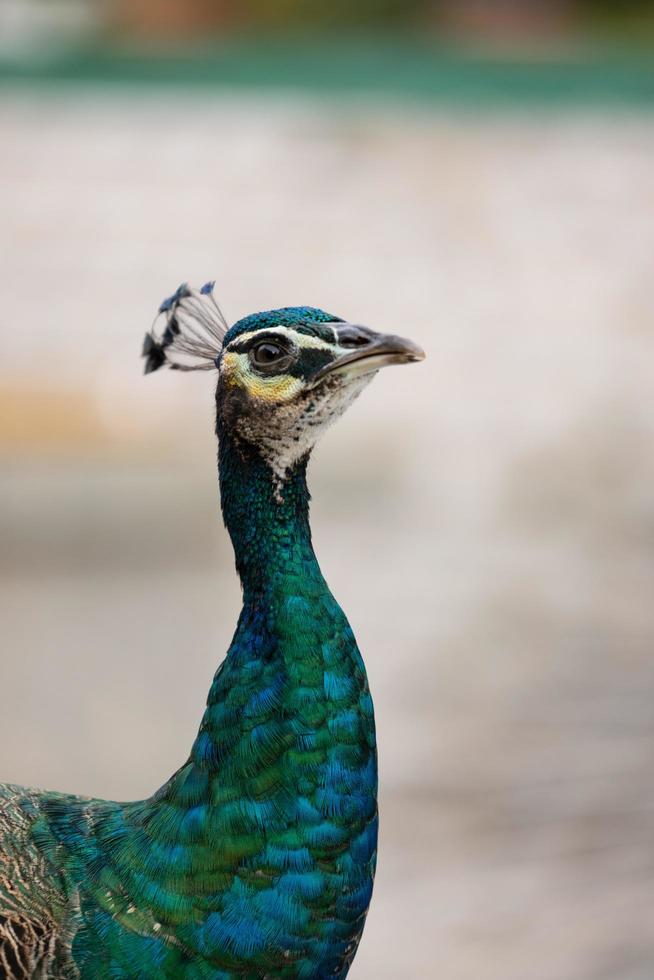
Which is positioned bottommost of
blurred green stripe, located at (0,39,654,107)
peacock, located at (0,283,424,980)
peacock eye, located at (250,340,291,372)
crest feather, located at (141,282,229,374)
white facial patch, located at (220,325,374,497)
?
peacock, located at (0,283,424,980)

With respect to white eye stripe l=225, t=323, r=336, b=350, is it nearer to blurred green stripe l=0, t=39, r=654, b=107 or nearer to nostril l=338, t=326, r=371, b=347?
nostril l=338, t=326, r=371, b=347

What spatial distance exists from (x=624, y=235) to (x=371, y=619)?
409 centimetres

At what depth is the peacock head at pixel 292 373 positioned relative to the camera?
5.38 ft

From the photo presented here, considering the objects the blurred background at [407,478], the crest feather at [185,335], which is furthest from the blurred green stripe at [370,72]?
the crest feather at [185,335]

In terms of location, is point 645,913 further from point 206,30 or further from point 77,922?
point 206,30

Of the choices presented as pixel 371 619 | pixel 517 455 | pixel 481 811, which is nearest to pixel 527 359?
pixel 517 455

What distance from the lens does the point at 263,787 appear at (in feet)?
5.41

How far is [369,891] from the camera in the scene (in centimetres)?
168

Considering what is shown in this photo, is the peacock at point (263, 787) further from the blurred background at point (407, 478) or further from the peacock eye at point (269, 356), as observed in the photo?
the blurred background at point (407, 478)

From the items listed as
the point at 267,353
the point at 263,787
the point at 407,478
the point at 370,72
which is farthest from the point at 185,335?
the point at 370,72

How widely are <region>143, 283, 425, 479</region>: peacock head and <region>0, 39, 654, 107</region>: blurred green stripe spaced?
435 inches

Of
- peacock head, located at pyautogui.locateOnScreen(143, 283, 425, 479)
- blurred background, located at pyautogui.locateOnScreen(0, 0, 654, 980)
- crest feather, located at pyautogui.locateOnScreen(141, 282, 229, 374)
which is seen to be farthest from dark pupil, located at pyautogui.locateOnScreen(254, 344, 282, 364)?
blurred background, located at pyautogui.locateOnScreen(0, 0, 654, 980)

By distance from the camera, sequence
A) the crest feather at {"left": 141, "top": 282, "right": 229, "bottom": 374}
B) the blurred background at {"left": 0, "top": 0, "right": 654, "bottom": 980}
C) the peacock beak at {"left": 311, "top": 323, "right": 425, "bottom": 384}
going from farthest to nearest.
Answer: the blurred background at {"left": 0, "top": 0, "right": 654, "bottom": 980}
the crest feather at {"left": 141, "top": 282, "right": 229, "bottom": 374}
the peacock beak at {"left": 311, "top": 323, "right": 425, "bottom": 384}

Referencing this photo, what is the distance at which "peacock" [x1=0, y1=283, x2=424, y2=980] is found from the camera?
5.35 feet
